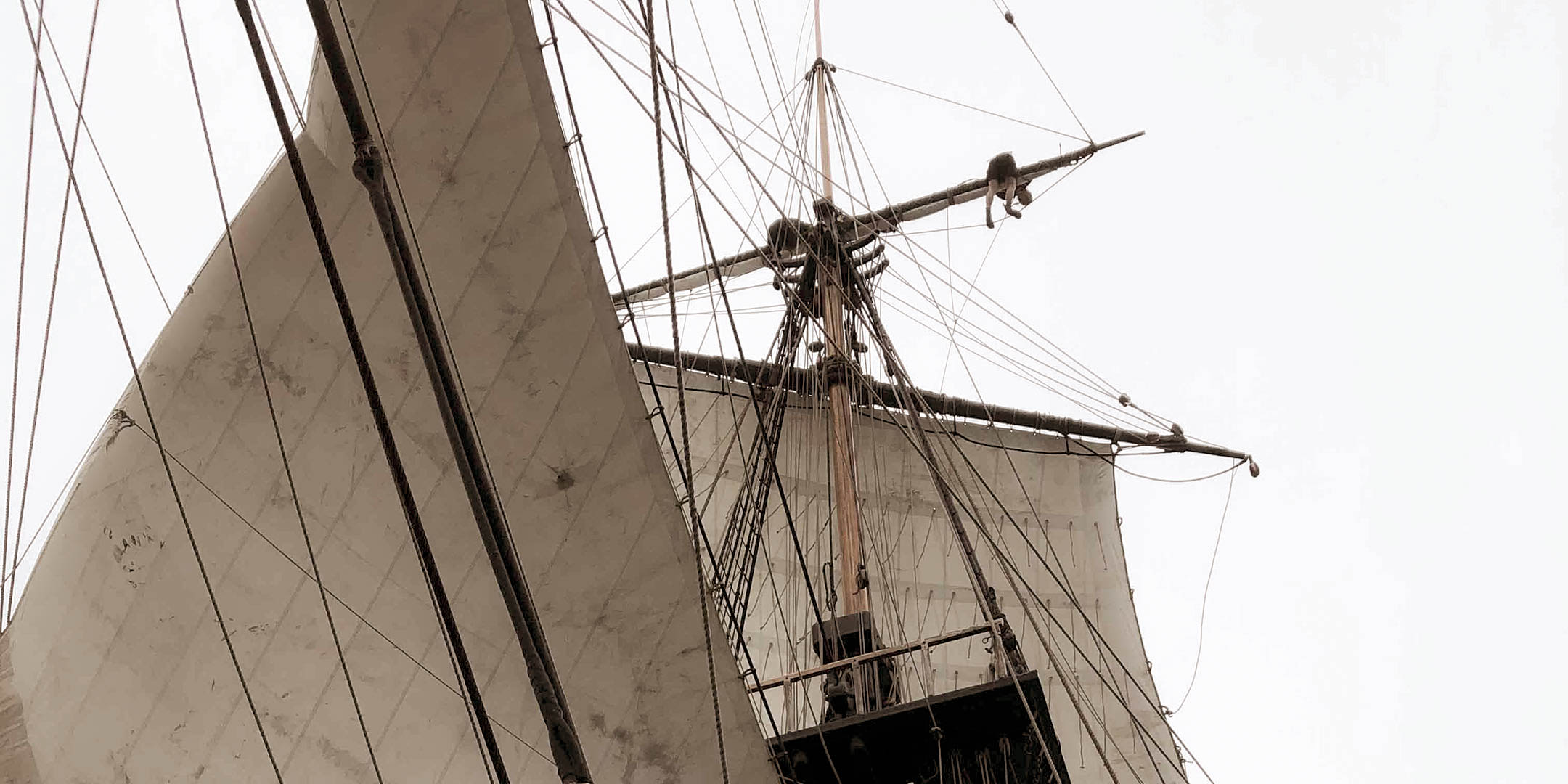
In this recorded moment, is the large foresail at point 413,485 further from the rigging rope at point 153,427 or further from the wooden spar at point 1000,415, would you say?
the wooden spar at point 1000,415

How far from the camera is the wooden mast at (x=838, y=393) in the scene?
9.11m

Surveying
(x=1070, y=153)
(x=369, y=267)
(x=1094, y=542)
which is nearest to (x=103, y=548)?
(x=369, y=267)

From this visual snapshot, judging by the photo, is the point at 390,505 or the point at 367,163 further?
the point at 390,505

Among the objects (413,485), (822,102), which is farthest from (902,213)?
(413,485)

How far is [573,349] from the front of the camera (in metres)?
5.28

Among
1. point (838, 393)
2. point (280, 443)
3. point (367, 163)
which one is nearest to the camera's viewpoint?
point (367, 163)

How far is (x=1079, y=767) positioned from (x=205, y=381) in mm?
8759

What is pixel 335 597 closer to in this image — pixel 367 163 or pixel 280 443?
pixel 280 443

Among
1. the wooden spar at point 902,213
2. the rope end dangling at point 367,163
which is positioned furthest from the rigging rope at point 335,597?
the wooden spar at point 902,213

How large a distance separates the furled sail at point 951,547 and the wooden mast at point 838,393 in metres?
0.57

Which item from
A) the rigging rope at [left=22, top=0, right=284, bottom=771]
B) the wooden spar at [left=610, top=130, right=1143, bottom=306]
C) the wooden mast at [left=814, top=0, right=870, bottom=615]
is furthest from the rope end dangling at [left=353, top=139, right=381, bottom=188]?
the wooden spar at [left=610, top=130, right=1143, bottom=306]

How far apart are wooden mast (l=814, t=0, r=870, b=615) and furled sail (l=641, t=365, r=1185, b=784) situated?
0.57m

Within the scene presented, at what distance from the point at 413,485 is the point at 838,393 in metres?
6.03

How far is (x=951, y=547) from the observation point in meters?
13.6
